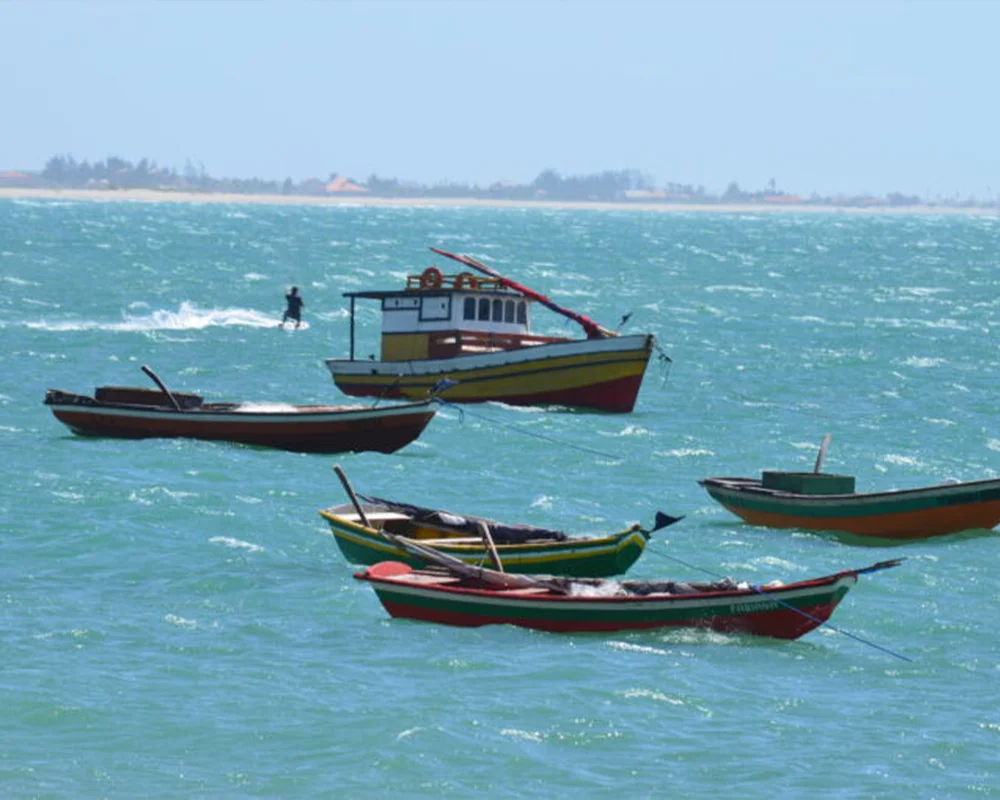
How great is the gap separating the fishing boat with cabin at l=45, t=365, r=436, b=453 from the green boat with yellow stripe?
12.6m

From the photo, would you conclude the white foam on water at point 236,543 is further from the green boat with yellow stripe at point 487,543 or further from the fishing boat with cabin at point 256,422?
the fishing boat with cabin at point 256,422

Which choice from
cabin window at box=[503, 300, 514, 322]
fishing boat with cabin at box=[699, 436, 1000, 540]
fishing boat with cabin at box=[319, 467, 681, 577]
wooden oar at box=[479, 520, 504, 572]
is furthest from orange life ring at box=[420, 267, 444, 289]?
wooden oar at box=[479, 520, 504, 572]

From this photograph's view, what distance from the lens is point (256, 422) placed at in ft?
Answer: 150

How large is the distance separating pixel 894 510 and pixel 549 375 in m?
19.5

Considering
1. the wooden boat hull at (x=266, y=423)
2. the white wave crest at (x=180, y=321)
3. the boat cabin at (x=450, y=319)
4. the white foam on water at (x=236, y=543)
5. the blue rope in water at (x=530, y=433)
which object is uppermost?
the boat cabin at (x=450, y=319)

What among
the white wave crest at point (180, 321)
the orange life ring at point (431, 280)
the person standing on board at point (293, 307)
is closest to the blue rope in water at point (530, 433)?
the orange life ring at point (431, 280)

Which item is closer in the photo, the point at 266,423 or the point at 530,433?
the point at 266,423

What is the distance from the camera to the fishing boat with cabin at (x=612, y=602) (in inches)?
1097

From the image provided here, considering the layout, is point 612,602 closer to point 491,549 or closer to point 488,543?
point 491,549

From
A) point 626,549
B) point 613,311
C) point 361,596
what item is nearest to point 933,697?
point 626,549

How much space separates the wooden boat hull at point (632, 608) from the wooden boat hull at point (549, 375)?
85.7 feet

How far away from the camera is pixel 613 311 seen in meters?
96.0

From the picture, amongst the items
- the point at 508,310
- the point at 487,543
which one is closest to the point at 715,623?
the point at 487,543

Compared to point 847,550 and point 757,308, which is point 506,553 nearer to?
point 847,550
